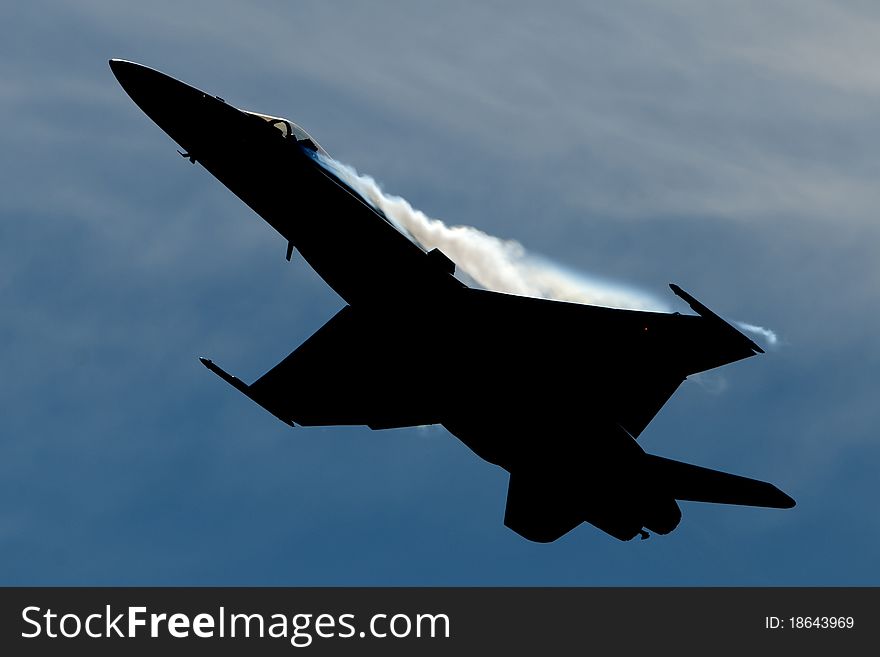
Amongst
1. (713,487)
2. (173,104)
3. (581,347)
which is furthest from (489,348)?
(173,104)

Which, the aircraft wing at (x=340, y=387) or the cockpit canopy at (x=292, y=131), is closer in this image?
the cockpit canopy at (x=292, y=131)

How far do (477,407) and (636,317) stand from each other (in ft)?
12.9

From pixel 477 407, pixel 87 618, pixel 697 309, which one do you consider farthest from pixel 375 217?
pixel 87 618

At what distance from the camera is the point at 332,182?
21453mm

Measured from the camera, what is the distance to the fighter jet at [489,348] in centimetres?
2117

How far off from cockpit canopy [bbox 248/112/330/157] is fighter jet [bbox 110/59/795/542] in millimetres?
28

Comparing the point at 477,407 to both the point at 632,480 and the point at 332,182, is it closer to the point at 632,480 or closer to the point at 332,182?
the point at 632,480

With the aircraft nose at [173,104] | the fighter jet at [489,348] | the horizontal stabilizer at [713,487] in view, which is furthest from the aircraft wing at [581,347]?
the aircraft nose at [173,104]

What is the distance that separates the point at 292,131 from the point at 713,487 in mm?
12393

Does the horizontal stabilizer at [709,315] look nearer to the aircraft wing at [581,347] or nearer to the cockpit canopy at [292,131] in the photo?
the aircraft wing at [581,347]

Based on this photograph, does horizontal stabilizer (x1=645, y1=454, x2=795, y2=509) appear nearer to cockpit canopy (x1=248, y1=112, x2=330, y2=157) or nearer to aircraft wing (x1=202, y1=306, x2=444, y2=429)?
aircraft wing (x1=202, y1=306, x2=444, y2=429)

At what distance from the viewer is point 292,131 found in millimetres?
21688

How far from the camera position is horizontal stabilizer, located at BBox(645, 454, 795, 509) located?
24469mm

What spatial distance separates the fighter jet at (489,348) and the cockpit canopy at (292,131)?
0.09ft
